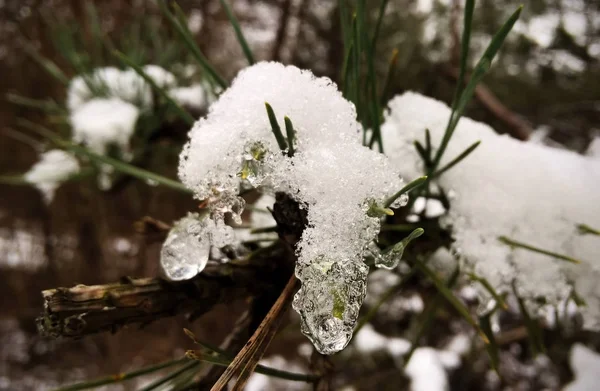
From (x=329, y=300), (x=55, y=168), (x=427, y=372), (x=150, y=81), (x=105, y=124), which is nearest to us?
(x=329, y=300)

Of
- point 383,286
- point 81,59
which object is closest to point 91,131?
point 81,59

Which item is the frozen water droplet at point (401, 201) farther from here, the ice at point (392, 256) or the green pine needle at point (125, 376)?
the green pine needle at point (125, 376)

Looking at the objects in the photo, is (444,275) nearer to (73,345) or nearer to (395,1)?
(395,1)

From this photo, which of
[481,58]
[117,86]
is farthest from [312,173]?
[117,86]

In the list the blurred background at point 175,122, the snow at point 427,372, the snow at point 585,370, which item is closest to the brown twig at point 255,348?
the blurred background at point 175,122

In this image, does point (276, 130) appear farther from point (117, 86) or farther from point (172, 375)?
point (117, 86)
